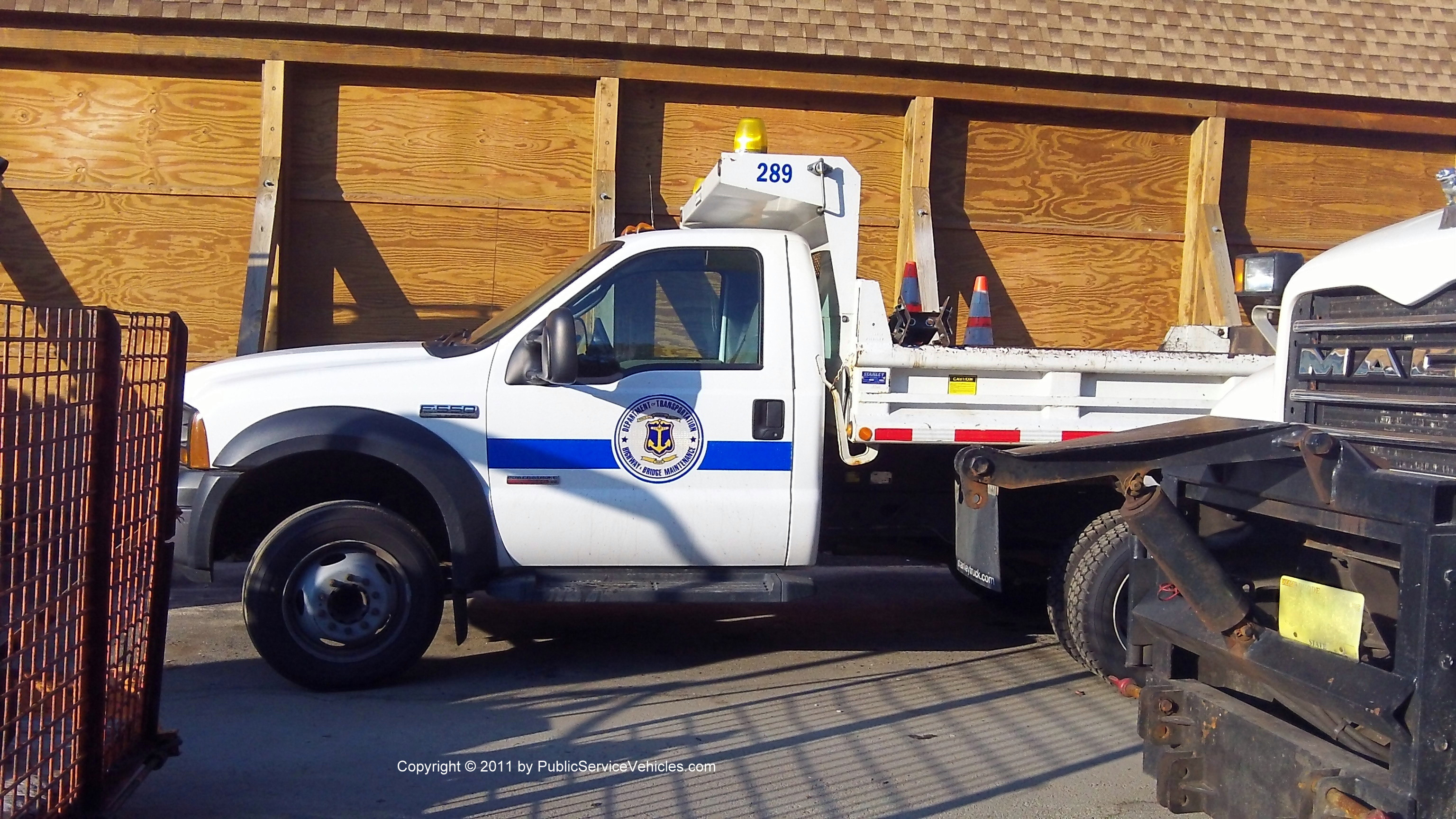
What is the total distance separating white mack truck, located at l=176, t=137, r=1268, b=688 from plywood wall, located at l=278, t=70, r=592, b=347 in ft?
9.60

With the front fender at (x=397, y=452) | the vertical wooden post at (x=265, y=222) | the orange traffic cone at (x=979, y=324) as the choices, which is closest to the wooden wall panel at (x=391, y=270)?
the vertical wooden post at (x=265, y=222)

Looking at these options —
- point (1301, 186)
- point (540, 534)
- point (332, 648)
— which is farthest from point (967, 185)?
point (332, 648)

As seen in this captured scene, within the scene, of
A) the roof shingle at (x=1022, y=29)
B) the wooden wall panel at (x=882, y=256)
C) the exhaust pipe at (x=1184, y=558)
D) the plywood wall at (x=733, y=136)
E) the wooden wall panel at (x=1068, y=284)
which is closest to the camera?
the exhaust pipe at (x=1184, y=558)

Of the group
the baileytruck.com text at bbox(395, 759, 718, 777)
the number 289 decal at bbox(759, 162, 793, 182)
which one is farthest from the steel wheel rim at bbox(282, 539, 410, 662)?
the number 289 decal at bbox(759, 162, 793, 182)

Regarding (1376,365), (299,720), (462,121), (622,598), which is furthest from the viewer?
(462,121)

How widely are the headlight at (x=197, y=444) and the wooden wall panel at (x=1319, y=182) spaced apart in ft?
24.8

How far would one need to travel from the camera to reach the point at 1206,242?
923 centimetres

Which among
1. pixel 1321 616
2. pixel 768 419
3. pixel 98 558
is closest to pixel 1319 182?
pixel 768 419

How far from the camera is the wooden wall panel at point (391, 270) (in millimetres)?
8773

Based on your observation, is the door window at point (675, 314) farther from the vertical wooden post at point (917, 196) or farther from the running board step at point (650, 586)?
the vertical wooden post at point (917, 196)

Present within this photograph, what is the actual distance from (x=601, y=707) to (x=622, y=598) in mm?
494

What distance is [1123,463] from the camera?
3.51 meters

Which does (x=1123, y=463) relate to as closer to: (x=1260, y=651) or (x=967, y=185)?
(x=1260, y=651)

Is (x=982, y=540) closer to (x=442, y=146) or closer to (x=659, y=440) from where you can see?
(x=659, y=440)
